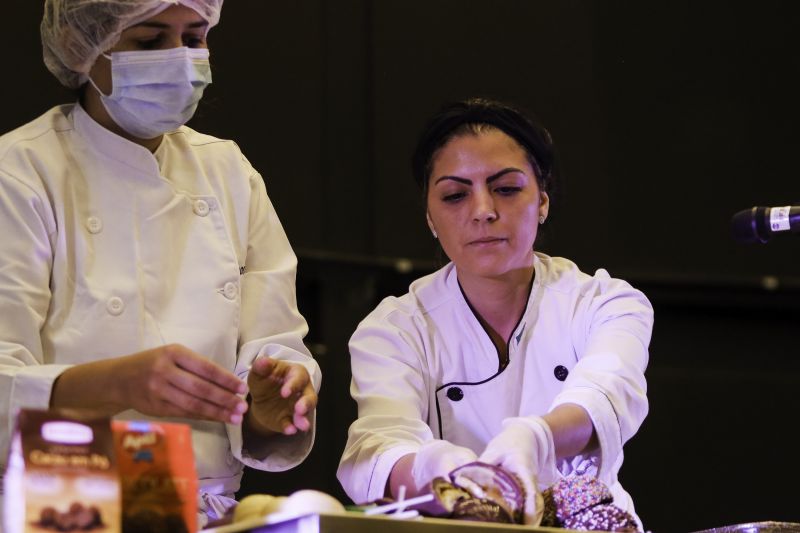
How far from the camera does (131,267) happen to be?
2035 mm

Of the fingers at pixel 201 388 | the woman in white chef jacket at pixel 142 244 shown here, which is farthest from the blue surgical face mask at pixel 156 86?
the fingers at pixel 201 388

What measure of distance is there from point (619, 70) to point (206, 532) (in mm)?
2827

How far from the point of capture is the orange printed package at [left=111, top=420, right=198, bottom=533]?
1393mm

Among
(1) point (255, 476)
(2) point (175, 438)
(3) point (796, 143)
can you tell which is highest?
(3) point (796, 143)

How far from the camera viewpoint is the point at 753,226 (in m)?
2.01

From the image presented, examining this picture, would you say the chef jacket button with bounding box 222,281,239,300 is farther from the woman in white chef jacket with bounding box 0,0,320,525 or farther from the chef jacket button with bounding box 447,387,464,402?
the chef jacket button with bounding box 447,387,464,402

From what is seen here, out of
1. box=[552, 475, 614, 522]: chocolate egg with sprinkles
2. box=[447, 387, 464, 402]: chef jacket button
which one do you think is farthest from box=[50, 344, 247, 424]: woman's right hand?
box=[447, 387, 464, 402]: chef jacket button

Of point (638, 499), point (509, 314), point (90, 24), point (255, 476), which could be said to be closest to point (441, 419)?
point (509, 314)

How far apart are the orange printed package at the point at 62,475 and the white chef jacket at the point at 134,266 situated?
0.52 metres

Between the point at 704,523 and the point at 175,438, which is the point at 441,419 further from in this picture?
the point at 704,523

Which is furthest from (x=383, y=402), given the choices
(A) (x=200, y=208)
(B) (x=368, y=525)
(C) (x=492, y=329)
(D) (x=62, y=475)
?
(D) (x=62, y=475)

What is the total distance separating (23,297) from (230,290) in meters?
0.35

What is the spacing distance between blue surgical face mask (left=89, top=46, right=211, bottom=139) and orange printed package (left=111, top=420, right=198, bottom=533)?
76 cm

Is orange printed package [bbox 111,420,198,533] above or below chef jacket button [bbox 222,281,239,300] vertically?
below
